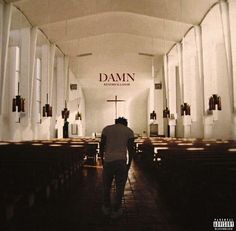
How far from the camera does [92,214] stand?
403cm

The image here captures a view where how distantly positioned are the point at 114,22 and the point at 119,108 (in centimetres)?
1266

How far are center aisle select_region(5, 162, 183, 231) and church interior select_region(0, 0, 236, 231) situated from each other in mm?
14

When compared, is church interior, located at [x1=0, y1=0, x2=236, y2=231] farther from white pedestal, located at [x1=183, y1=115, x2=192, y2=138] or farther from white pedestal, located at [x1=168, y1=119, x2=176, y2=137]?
Result: white pedestal, located at [x1=168, y1=119, x2=176, y2=137]

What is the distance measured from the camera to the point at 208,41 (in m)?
12.8

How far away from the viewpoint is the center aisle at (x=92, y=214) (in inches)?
139

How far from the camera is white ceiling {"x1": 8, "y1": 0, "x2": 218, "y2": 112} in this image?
11.4 meters

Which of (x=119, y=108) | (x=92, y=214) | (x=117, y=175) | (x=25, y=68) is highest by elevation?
(x=25, y=68)

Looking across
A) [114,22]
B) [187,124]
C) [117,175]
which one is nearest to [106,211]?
[117,175]

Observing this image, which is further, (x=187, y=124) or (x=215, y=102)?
(x=187, y=124)

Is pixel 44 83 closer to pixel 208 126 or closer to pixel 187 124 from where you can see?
pixel 187 124

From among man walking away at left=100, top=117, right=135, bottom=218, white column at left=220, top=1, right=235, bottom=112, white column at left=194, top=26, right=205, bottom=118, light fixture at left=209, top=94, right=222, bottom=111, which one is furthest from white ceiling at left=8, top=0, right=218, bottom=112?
man walking away at left=100, top=117, right=135, bottom=218

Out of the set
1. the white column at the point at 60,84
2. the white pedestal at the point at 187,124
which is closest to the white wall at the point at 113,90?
the white column at the point at 60,84

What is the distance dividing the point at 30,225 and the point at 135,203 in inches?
68.6

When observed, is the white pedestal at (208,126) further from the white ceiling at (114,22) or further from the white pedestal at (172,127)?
the white pedestal at (172,127)
